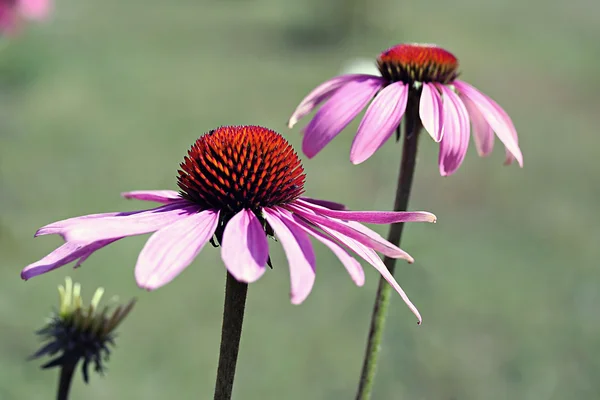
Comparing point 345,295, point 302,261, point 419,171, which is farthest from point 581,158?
point 302,261

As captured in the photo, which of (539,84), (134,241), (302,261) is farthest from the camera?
(539,84)

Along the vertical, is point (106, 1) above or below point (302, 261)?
above

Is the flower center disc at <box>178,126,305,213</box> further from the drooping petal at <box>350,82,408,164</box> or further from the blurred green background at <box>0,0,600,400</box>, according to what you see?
the blurred green background at <box>0,0,600,400</box>

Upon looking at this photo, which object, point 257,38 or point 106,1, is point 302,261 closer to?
point 257,38

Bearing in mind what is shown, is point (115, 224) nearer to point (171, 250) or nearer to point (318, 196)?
point (171, 250)

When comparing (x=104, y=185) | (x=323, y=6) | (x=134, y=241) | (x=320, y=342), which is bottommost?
(x=320, y=342)

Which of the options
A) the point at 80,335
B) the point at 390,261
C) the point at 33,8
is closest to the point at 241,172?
the point at 390,261
